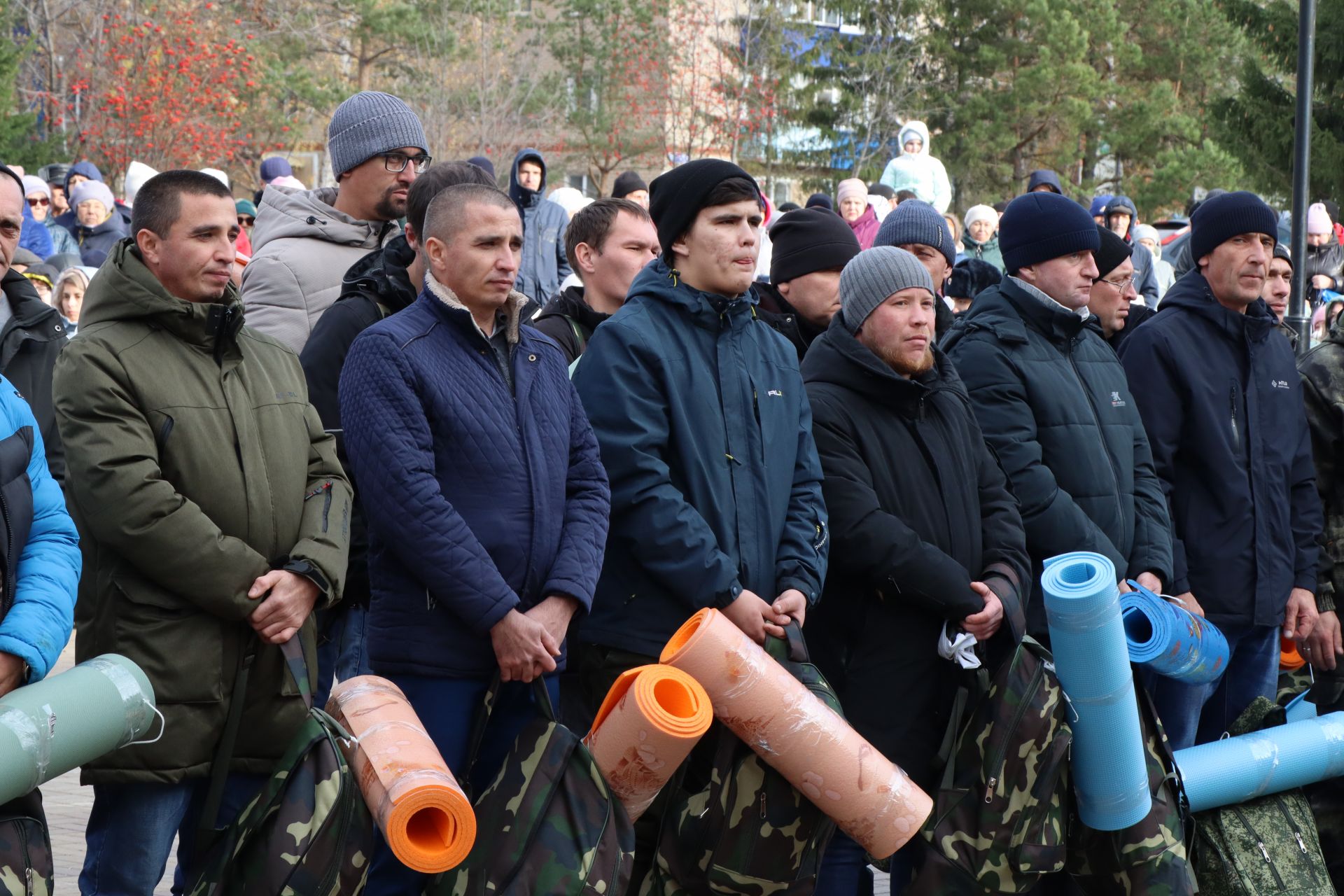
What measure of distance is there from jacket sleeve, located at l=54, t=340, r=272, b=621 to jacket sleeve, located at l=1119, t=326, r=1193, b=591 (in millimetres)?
3464

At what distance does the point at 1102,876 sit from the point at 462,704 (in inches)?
81.0

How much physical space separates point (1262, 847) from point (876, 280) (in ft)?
7.48

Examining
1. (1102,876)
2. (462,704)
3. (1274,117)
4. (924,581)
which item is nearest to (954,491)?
(924,581)

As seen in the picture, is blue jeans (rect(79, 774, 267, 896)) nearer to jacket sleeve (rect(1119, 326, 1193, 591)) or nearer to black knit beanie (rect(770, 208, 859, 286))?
black knit beanie (rect(770, 208, 859, 286))

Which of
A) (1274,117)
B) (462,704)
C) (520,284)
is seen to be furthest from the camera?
(1274,117)

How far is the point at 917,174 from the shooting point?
16.1 metres

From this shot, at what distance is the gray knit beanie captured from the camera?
516 cm

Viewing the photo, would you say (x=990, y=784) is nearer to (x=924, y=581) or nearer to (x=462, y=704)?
(x=924, y=581)

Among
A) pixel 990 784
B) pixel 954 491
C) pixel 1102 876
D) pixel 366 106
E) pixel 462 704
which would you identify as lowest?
pixel 1102 876

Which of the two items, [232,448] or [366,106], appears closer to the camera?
[232,448]

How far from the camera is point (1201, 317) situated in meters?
6.00

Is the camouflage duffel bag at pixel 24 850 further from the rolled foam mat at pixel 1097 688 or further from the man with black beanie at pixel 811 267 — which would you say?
the man with black beanie at pixel 811 267

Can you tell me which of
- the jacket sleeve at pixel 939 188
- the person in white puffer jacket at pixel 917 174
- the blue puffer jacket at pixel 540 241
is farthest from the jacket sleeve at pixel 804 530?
the jacket sleeve at pixel 939 188

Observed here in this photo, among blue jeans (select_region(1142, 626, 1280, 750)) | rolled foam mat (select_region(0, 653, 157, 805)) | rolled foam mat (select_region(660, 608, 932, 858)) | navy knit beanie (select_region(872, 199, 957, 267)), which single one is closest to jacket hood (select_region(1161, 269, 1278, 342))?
navy knit beanie (select_region(872, 199, 957, 267))
